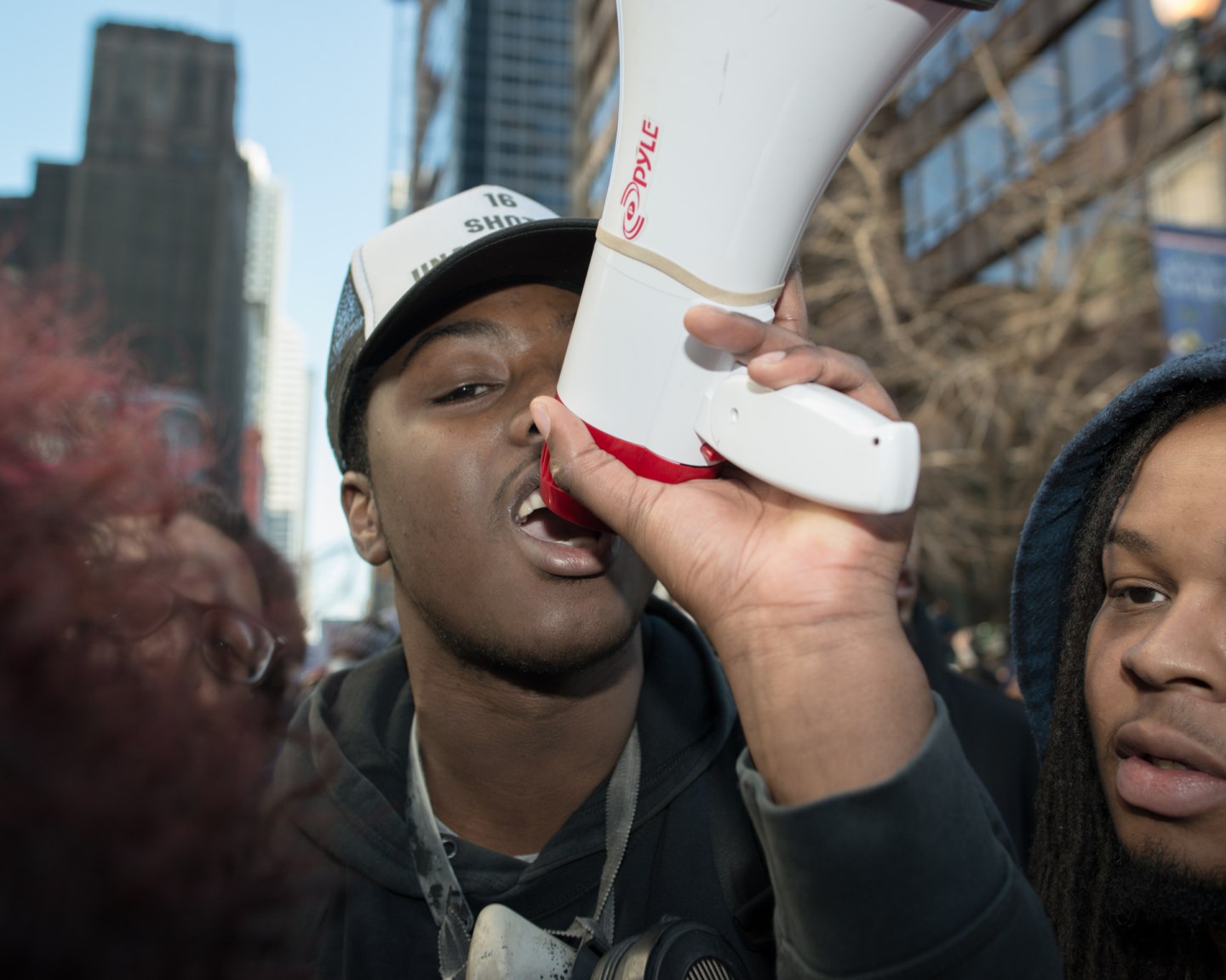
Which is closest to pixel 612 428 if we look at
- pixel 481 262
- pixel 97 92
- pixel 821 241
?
pixel 481 262

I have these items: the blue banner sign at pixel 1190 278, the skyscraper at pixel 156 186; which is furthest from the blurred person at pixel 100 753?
the skyscraper at pixel 156 186

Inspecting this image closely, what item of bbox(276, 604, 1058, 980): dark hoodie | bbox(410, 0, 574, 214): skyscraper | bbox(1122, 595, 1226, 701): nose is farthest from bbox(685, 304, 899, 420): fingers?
bbox(410, 0, 574, 214): skyscraper

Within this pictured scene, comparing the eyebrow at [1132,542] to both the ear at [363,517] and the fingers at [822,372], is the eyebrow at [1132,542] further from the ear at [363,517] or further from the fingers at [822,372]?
the ear at [363,517]

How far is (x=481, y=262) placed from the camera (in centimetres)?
192

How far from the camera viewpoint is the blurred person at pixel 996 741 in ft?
9.20

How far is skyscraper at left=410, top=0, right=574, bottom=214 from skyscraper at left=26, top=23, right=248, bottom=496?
776 inches

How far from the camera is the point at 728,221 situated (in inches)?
48.2

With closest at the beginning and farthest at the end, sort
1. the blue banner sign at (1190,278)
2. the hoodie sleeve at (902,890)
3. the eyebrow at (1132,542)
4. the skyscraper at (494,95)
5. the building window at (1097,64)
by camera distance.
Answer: the hoodie sleeve at (902,890)
the eyebrow at (1132,542)
the blue banner sign at (1190,278)
the building window at (1097,64)
the skyscraper at (494,95)

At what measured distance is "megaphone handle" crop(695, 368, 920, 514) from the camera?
1097 mm

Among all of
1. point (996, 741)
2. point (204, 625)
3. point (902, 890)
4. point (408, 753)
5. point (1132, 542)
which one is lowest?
point (996, 741)

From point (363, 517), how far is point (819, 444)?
1381mm

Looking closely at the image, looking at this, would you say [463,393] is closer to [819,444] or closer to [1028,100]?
[819,444]

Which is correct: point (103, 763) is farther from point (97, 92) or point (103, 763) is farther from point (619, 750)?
point (97, 92)

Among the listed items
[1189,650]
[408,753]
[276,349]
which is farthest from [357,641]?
[276,349]
